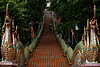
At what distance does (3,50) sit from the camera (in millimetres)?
5965

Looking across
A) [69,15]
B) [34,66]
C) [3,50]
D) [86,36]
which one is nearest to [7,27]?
[3,50]

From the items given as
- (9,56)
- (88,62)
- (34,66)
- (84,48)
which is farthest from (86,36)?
(34,66)

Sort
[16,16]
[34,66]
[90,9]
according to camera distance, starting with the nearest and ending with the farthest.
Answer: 1. [34,66]
2. [90,9]
3. [16,16]

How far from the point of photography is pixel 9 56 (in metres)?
5.95

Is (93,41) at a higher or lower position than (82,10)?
lower

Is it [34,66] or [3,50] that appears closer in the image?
[3,50]

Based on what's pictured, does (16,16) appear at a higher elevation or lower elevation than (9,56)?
higher

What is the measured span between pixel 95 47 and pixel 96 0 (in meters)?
5.32

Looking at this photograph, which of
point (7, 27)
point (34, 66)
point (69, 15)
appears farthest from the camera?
point (69, 15)

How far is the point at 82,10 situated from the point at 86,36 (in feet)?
21.2

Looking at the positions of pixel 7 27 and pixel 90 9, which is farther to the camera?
pixel 90 9

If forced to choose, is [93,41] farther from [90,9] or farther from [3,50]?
[90,9]

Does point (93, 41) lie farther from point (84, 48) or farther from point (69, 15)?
point (69, 15)

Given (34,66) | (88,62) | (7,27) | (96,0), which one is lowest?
(34,66)
